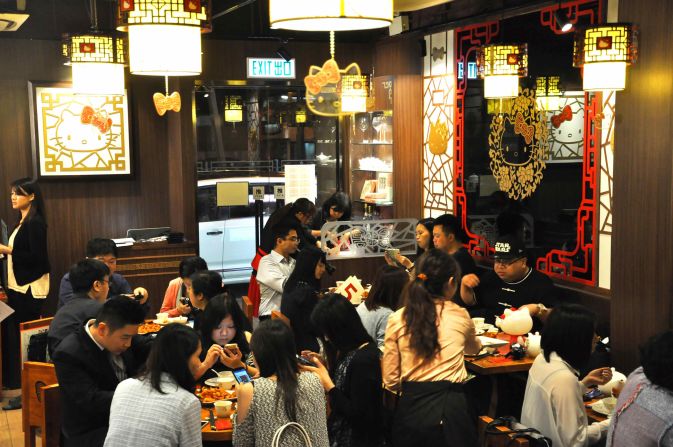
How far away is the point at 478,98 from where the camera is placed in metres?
8.09

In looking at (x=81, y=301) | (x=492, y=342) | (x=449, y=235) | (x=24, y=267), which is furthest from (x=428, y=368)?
(x=24, y=267)

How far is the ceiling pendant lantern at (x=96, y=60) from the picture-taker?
5.70m

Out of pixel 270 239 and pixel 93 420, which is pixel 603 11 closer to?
pixel 270 239

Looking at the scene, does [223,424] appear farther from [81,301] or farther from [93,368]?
[81,301]

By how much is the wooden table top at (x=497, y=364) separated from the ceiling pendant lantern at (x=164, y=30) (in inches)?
106

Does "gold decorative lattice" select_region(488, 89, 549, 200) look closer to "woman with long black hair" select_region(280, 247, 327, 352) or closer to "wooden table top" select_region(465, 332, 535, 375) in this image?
"wooden table top" select_region(465, 332, 535, 375)

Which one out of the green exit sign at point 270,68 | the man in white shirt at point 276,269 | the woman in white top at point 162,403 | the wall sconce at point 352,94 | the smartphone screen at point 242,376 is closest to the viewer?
the woman in white top at point 162,403

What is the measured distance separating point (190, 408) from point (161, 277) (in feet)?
19.4

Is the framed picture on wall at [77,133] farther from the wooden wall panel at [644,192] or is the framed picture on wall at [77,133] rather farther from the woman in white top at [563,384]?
the woman in white top at [563,384]

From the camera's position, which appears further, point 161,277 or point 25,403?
point 161,277

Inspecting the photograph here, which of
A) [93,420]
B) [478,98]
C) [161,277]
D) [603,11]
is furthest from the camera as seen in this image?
[161,277]

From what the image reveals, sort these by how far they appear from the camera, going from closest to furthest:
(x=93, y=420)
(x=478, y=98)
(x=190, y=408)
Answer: (x=190, y=408) → (x=93, y=420) → (x=478, y=98)

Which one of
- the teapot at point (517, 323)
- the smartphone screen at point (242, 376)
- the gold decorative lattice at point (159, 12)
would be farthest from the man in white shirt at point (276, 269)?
the gold decorative lattice at point (159, 12)

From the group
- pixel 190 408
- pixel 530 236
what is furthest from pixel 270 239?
pixel 190 408
